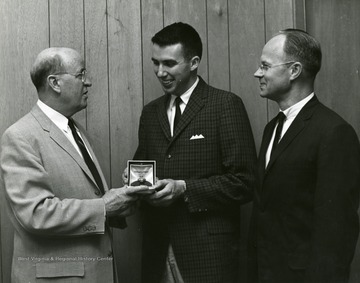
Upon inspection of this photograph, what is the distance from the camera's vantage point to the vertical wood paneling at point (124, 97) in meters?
3.60

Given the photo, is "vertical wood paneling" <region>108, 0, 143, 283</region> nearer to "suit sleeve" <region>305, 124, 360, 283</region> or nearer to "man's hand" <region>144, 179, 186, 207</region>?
"man's hand" <region>144, 179, 186, 207</region>

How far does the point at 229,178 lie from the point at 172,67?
654 millimetres

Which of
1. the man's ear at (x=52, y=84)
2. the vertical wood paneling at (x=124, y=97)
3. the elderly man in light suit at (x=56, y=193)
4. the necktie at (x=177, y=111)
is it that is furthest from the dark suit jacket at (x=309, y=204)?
the man's ear at (x=52, y=84)

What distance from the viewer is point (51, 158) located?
288cm

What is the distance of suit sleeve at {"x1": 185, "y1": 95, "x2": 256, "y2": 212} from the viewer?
308 cm

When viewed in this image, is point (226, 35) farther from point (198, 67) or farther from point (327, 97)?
point (327, 97)

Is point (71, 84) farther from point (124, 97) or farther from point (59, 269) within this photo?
point (59, 269)

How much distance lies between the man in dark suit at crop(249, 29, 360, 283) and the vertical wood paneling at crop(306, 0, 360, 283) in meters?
0.73

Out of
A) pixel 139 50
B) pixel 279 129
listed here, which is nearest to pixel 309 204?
pixel 279 129

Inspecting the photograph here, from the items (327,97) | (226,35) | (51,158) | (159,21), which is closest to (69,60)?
(51,158)

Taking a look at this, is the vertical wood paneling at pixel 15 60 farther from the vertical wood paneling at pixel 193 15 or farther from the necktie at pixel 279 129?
the necktie at pixel 279 129

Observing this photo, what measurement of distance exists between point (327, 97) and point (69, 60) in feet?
5.01

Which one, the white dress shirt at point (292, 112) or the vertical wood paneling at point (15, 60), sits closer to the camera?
the white dress shirt at point (292, 112)

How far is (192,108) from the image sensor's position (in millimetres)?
3232
